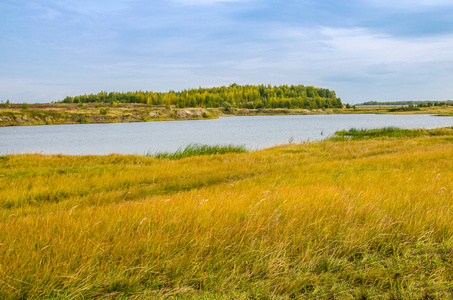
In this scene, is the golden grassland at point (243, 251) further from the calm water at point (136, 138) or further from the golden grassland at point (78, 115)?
the golden grassland at point (78, 115)

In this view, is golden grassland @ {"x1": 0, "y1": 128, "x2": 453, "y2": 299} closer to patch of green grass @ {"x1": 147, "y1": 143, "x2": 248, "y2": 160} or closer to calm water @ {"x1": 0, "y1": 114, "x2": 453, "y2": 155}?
patch of green grass @ {"x1": 147, "y1": 143, "x2": 248, "y2": 160}

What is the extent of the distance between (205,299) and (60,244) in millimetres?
1824

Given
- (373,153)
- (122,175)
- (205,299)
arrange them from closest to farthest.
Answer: (205,299), (122,175), (373,153)

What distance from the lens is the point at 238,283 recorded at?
125 inches

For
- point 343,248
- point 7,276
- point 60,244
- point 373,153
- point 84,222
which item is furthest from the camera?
point 373,153

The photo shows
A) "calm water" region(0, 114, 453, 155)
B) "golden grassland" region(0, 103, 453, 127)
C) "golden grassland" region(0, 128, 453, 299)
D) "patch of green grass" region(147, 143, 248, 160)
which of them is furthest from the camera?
"golden grassland" region(0, 103, 453, 127)

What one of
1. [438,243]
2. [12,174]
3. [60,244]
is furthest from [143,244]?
[12,174]

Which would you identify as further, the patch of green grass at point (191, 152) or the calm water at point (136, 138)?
the calm water at point (136, 138)

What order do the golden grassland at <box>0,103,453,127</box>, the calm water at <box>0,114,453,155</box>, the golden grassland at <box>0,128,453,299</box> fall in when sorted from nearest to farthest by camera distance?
the golden grassland at <box>0,128,453,299</box>, the calm water at <box>0,114,453,155</box>, the golden grassland at <box>0,103,453,127</box>

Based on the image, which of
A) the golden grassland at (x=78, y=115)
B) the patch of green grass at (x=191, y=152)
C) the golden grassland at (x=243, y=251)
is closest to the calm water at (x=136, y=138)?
the patch of green grass at (x=191, y=152)

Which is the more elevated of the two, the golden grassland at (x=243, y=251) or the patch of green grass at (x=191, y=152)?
the golden grassland at (x=243, y=251)

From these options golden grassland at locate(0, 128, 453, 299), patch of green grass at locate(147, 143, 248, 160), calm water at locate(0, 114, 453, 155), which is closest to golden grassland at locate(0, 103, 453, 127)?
calm water at locate(0, 114, 453, 155)

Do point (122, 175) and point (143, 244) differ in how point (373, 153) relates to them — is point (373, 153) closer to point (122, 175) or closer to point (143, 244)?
point (122, 175)

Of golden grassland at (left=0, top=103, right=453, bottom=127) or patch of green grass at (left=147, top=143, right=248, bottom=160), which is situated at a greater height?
golden grassland at (left=0, top=103, right=453, bottom=127)
